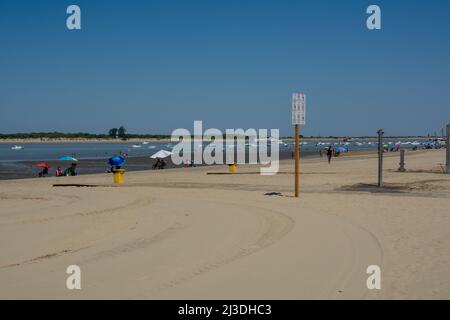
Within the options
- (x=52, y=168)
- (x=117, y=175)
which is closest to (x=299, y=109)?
(x=117, y=175)

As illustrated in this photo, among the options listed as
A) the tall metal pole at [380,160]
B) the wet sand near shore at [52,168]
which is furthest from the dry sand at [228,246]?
the wet sand near shore at [52,168]

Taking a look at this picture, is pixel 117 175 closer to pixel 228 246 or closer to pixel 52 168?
pixel 228 246

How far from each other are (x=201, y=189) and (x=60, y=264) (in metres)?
11.5

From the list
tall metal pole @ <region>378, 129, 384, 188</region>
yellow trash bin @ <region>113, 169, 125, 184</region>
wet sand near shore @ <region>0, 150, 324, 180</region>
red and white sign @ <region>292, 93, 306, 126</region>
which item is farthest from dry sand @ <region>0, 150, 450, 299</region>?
wet sand near shore @ <region>0, 150, 324, 180</region>

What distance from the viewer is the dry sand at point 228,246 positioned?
566 cm

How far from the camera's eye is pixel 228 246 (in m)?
7.91

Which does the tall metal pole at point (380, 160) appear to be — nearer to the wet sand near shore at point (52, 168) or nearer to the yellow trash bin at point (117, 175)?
the yellow trash bin at point (117, 175)

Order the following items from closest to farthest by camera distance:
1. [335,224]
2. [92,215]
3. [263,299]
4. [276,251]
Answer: [263,299], [276,251], [335,224], [92,215]

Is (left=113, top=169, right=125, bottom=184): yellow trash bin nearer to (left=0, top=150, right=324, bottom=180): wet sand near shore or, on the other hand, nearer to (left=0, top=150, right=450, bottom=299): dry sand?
(left=0, top=150, right=450, bottom=299): dry sand

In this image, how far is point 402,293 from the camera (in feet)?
18.0
